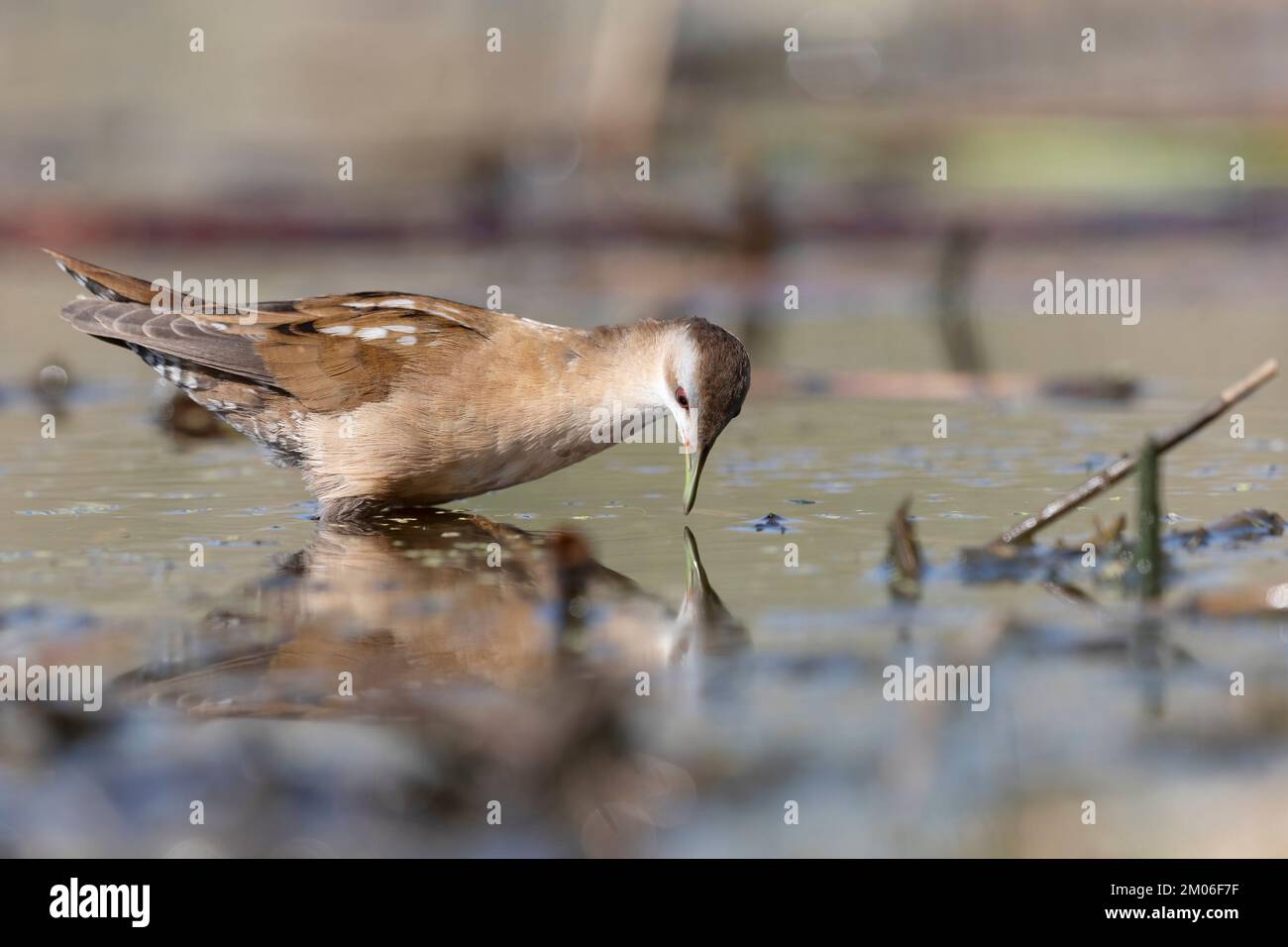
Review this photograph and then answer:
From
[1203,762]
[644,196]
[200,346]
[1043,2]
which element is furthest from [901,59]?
[1203,762]

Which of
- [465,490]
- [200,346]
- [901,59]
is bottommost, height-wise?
[465,490]

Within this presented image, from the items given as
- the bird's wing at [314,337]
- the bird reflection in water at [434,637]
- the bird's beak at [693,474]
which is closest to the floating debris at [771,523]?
the bird's beak at [693,474]

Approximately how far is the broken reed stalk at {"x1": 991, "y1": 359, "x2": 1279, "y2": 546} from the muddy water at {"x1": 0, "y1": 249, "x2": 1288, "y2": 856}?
0.21 metres

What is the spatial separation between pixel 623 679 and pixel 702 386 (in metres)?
2.10

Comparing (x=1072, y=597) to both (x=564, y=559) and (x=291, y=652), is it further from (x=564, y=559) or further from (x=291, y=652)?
(x=291, y=652)

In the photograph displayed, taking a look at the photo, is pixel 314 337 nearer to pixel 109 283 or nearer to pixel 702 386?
pixel 109 283

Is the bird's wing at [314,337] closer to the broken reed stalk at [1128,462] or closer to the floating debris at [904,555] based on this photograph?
the floating debris at [904,555]

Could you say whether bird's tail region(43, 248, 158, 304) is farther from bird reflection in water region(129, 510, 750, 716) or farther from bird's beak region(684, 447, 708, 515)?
bird's beak region(684, 447, 708, 515)

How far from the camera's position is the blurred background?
3.51 metres

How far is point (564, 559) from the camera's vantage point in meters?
4.41

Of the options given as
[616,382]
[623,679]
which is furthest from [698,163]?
[623,679]

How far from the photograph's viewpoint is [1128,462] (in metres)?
4.93

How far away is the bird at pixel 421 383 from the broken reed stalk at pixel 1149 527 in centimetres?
177

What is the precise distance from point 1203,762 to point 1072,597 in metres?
1.26
